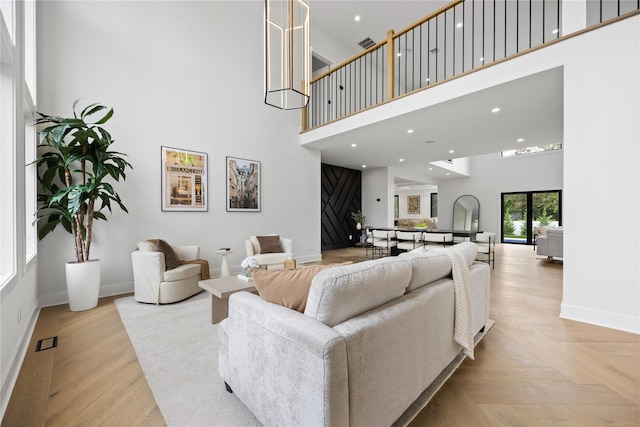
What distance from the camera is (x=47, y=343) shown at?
7.65ft

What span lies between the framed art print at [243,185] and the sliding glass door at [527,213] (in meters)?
10.1

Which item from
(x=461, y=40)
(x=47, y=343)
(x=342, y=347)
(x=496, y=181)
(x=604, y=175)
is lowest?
(x=47, y=343)

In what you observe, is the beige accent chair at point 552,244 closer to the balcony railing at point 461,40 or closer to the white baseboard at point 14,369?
the balcony railing at point 461,40

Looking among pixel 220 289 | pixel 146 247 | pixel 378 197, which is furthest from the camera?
pixel 378 197

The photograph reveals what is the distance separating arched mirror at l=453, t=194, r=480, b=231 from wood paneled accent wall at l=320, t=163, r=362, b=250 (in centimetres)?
542

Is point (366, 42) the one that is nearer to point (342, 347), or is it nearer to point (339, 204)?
point (339, 204)

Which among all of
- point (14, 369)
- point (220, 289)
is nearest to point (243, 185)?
point (220, 289)

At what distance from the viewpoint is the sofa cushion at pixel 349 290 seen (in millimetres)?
1145

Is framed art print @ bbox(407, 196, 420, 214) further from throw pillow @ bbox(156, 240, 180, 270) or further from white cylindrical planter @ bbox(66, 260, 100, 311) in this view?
white cylindrical planter @ bbox(66, 260, 100, 311)

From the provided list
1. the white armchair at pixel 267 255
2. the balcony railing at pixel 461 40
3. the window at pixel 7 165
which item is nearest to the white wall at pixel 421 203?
the balcony railing at pixel 461 40

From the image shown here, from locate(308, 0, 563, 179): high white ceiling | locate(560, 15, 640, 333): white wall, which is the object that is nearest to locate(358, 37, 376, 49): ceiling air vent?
locate(308, 0, 563, 179): high white ceiling

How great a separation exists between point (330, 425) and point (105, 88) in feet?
15.8

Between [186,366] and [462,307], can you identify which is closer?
[462,307]

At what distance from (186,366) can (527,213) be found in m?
12.1
